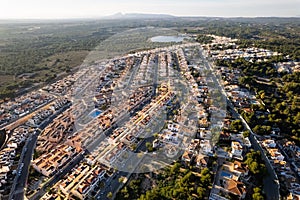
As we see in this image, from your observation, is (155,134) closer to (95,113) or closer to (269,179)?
(95,113)

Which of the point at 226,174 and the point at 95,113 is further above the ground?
the point at 95,113

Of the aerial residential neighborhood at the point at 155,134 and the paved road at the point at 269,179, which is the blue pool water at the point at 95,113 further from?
the paved road at the point at 269,179

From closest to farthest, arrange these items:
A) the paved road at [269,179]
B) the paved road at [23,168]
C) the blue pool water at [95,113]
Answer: the paved road at [269,179] → the paved road at [23,168] → the blue pool water at [95,113]

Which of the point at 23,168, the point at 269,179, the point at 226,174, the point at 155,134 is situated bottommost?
the point at 23,168

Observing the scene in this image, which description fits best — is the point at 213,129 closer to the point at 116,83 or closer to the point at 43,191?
the point at 43,191

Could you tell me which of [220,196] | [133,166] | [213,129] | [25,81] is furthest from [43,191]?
[25,81]

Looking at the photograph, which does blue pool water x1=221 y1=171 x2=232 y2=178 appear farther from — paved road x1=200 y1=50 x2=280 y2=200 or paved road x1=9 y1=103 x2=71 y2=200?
paved road x1=9 y1=103 x2=71 y2=200

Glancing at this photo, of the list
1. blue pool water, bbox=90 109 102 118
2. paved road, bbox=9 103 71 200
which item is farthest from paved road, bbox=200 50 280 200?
paved road, bbox=9 103 71 200

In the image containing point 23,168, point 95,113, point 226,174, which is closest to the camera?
point 226,174

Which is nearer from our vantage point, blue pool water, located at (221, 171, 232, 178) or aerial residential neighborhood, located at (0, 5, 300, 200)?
aerial residential neighborhood, located at (0, 5, 300, 200)

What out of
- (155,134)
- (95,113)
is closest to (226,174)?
(155,134)

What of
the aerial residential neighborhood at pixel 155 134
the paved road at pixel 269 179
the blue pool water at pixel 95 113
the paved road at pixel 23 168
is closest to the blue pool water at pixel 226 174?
the aerial residential neighborhood at pixel 155 134
